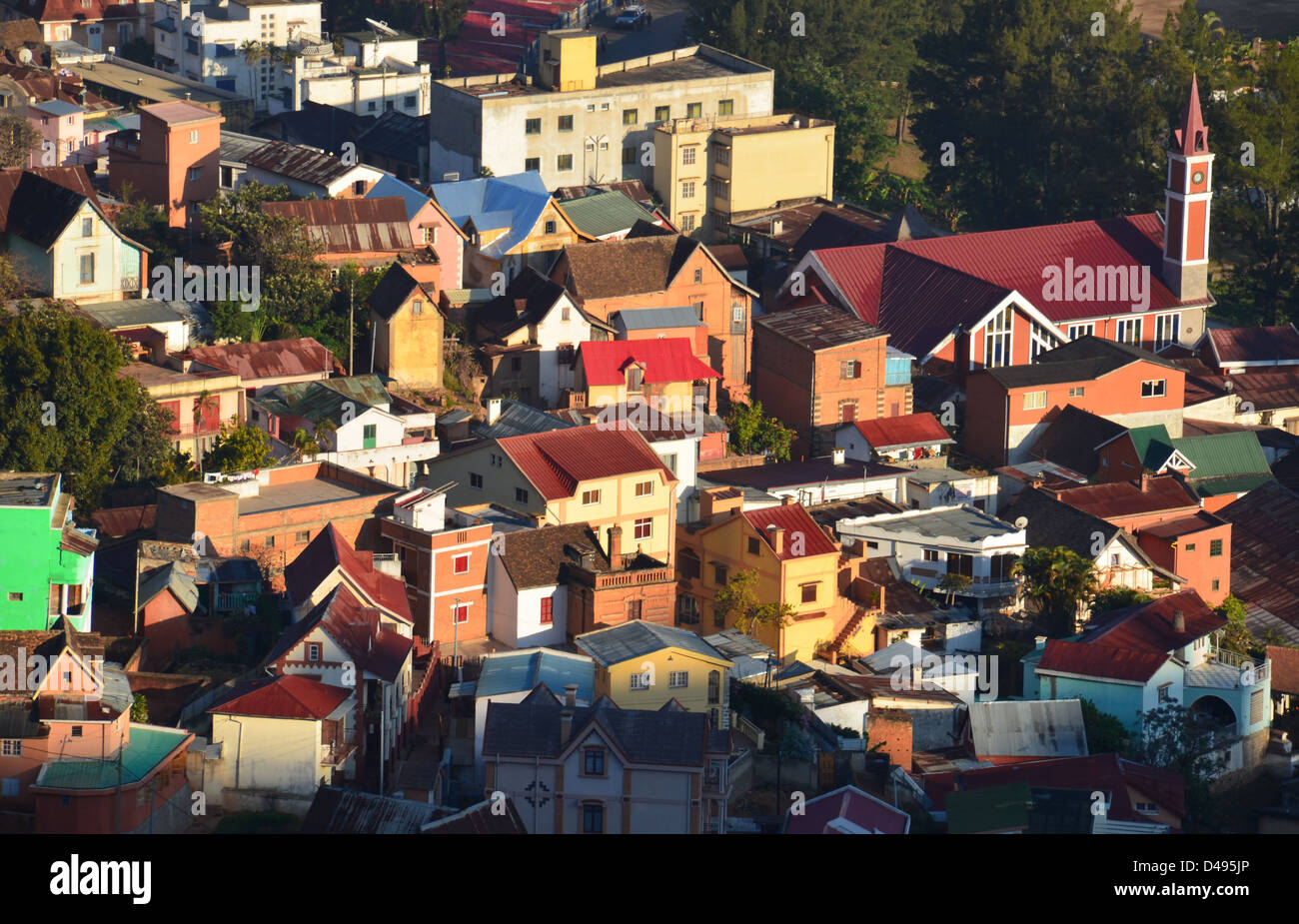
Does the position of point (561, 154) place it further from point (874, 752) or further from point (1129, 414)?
point (874, 752)

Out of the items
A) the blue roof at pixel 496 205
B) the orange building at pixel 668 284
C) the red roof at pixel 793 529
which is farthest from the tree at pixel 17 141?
the red roof at pixel 793 529

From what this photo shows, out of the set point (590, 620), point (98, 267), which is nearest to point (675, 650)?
point (590, 620)

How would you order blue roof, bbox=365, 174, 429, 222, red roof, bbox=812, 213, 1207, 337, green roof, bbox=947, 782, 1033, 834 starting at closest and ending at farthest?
green roof, bbox=947, 782, 1033, 834 → blue roof, bbox=365, 174, 429, 222 → red roof, bbox=812, 213, 1207, 337

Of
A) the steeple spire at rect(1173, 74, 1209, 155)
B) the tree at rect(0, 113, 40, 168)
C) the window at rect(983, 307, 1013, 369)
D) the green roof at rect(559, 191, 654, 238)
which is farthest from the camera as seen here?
the steeple spire at rect(1173, 74, 1209, 155)

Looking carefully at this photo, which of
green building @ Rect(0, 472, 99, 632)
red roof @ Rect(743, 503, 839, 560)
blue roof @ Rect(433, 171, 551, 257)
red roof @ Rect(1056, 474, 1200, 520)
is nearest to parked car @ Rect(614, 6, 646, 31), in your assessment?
blue roof @ Rect(433, 171, 551, 257)

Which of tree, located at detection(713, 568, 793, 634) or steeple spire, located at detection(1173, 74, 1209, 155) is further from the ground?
steeple spire, located at detection(1173, 74, 1209, 155)

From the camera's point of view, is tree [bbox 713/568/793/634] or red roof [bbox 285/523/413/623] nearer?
red roof [bbox 285/523/413/623]

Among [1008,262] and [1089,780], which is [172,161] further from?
[1089,780]

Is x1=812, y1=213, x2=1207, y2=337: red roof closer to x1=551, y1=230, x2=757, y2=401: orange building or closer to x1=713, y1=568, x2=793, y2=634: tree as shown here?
x1=551, y1=230, x2=757, y2=401: orange building
